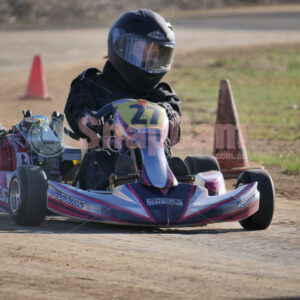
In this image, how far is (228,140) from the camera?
9.03 m

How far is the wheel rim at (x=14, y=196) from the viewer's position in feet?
19.9

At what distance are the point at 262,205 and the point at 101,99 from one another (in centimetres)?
156

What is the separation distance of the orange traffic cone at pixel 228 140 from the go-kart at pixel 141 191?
234cm

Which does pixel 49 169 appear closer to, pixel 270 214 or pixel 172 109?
pixel 172 109

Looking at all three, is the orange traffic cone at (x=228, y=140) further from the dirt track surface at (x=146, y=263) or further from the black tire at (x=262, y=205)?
the dirt track surface at (x=146, y=263)

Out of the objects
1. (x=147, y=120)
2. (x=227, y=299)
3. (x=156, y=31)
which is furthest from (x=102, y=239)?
(x=156, y=31)

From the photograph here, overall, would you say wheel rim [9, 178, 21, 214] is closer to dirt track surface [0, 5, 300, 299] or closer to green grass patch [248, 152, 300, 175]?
dirt track surface [0, 5, 300, 299]

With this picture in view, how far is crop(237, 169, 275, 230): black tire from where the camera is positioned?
607 centimetres

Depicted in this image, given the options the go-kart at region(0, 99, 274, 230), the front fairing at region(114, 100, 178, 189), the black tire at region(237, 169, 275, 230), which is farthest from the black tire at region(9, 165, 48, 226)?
the black tire at region(237, 169, 275, 230)

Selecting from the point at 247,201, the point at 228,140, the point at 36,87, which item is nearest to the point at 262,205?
the point at 247,201

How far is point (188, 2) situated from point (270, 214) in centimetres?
2974

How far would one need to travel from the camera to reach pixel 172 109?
664 cm

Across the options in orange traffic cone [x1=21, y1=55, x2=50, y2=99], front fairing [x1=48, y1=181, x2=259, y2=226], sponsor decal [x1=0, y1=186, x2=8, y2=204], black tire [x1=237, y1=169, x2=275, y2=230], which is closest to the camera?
→ front fairing [x1=48, y1=181, x2=259, y2=226]

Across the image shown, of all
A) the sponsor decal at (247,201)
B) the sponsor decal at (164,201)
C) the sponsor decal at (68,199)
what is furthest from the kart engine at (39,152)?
the sponsor decal at (247,201)
